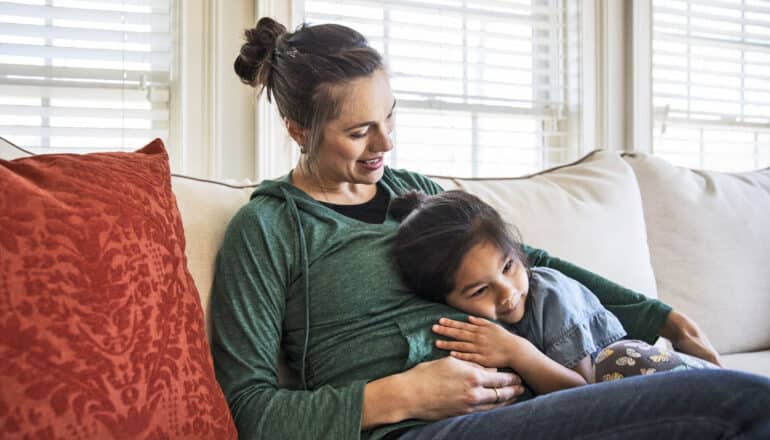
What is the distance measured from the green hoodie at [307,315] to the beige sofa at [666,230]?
478mm

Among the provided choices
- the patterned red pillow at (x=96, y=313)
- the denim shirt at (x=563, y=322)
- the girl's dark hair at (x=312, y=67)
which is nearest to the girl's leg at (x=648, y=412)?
the denim shirt at (x=563, y=322)

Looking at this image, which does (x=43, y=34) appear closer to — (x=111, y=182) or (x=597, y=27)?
(x=111, y=182)

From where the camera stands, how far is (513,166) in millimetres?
2967

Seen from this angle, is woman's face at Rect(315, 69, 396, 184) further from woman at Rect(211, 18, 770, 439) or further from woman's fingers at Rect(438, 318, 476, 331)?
woman's fingers at Rect(438, 318, 476, 331)

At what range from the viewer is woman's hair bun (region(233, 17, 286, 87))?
154 cm

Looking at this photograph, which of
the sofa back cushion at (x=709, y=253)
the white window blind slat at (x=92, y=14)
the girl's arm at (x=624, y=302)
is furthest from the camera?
the white window blind slat at (x=92, y=14)

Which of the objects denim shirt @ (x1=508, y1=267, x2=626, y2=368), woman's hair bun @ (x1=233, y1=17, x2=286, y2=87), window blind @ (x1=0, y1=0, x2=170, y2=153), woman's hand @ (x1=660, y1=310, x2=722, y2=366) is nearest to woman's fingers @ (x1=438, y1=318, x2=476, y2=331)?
denim shirt @ (x1=508, y1=267, x2=626, y2=368)

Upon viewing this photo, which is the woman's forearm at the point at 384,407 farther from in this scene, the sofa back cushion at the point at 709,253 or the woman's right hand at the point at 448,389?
the sofa back cushion at the point at 709,253

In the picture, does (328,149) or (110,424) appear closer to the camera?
(110,424)

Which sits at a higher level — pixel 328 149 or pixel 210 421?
pixel 328 149

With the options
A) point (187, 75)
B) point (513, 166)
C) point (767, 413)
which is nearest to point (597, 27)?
point (513, 166)

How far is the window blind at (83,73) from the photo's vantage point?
2154 millimetres

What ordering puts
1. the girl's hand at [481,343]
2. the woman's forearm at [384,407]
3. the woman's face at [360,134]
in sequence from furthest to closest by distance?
1. the woman's face at [360,134]
2. the girl's hand at [481,343]
3. the woman's forearm at [384,407]

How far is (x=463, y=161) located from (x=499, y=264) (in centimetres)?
156
